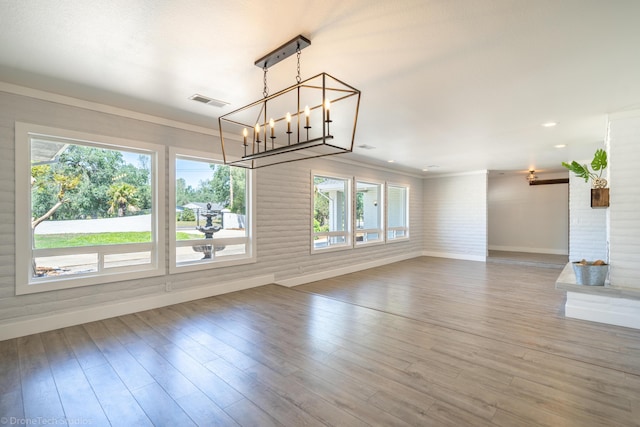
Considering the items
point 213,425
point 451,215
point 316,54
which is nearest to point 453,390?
point 213,425

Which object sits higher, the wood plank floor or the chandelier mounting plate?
the chandelier mounting plate

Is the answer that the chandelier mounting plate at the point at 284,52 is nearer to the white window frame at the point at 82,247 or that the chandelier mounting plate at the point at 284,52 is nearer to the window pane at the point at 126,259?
the white window frame at the point at 82,247

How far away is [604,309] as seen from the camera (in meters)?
3.73

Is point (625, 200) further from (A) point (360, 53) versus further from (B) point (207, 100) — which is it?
(B) point (207, 100)

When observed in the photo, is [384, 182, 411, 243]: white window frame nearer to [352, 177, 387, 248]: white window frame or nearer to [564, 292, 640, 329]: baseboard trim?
[352, 177, 387, 248]: white window frame

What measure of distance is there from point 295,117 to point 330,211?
317cm

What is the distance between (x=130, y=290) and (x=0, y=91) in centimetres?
257

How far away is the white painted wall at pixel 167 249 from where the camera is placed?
311cm

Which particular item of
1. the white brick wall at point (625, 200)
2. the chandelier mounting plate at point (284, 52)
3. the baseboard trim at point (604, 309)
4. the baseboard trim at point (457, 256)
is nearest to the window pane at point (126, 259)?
the chandelier mounting plate at point (284, 52)

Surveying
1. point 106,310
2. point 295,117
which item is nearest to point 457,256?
point 295,117

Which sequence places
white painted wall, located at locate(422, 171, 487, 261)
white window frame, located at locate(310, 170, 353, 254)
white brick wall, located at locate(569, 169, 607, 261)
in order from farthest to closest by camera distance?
white painted wall, located at locate(422, 171, 487, 261)
white brick wall, located at locate(569, 169, 607, 261)
white window frame, located at locate(310, 170, 353, 254)

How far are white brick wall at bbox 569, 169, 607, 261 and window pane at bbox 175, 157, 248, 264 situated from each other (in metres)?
8.01

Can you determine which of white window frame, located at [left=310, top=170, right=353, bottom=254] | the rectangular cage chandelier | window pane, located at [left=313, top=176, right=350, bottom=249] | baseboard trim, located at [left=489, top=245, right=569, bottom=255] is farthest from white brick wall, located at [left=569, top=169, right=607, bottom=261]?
the rectangular cage chandelier

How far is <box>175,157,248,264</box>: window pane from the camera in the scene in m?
4.45
